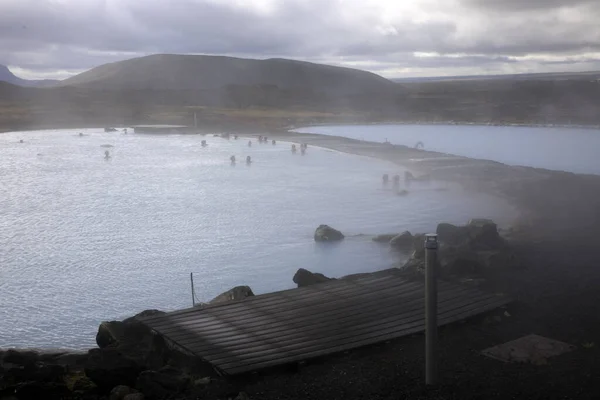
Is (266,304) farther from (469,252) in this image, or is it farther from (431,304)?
(469,252)

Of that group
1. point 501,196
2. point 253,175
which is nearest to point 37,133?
point 253,175

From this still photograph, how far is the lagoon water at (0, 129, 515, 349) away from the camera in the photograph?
6000 mm

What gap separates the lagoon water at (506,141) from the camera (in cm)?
1598

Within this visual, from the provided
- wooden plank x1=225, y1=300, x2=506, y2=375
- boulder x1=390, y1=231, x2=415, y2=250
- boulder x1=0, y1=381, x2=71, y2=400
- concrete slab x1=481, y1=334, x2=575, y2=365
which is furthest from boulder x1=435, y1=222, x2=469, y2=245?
boulder x1=0, y1=381, x2=71, y2=400

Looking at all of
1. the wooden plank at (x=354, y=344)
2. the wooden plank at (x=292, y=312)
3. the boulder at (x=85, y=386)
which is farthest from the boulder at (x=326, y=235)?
the boulder at (x=85, y=386)

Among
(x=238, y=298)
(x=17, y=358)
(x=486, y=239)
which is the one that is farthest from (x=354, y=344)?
(x=486, y=239)

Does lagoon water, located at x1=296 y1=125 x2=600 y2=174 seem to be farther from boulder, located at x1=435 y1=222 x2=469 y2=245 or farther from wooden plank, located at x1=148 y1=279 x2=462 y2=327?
wooden plank, located at x1=148 y1=279 x2=462 y2=327

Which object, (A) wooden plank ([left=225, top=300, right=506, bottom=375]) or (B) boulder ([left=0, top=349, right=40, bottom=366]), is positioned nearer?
(A) wooden plank ([left=225, top=300, right=506, bottom=375])

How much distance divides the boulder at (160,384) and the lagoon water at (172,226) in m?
1.92

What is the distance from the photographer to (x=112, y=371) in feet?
10.6

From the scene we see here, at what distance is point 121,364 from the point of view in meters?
3.27

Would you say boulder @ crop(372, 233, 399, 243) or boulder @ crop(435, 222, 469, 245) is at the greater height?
boulder @ crop(435, 222, 469, 245)

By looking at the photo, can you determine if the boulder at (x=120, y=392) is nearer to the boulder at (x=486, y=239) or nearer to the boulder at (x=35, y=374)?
the boulder at (x=35, y=374)

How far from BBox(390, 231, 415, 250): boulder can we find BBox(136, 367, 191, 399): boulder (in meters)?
4.34
